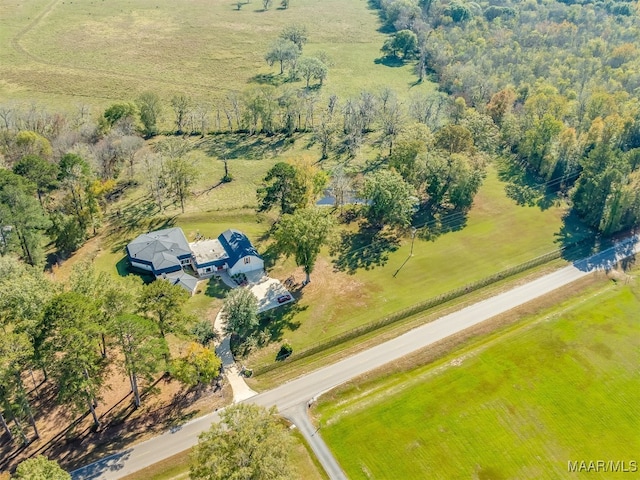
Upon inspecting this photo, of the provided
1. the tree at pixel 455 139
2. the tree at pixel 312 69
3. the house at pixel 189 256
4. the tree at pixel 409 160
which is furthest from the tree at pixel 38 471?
the tree at pixel 312 69

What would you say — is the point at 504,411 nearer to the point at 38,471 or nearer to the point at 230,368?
the point at 230,368

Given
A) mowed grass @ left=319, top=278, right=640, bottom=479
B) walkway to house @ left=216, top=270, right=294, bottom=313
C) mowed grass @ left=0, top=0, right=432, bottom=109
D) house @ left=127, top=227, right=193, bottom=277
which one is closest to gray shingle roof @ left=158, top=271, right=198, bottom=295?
house @ left=127, top=227, right=193, bottom=277

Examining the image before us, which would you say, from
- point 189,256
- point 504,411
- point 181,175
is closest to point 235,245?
point 189,256

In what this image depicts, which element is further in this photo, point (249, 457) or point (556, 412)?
point (556, 412)

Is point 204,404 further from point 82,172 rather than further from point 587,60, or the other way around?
point 587,60

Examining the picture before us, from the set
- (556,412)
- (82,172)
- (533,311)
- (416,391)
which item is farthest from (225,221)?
(556,412)

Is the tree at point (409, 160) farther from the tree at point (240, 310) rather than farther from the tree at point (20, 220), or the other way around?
the tree at point (20, 220)
